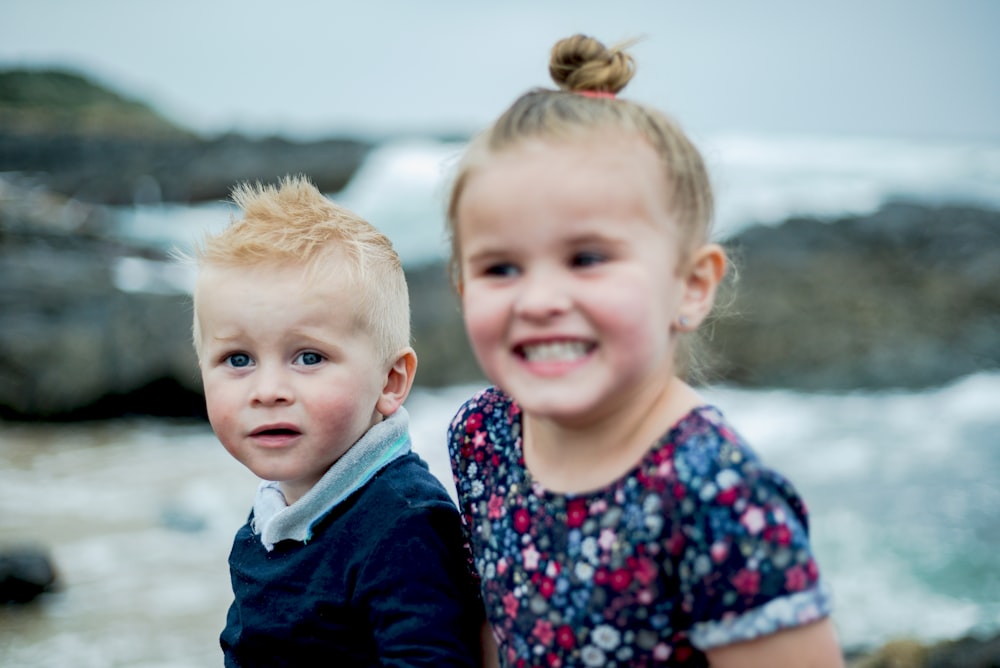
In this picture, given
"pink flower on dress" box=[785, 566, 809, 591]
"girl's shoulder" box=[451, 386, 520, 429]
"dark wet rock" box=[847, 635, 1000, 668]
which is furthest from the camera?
"dark wet rock" box=[847, 635, 1000, 668]

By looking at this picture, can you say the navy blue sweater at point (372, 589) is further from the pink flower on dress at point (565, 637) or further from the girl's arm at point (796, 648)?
the girl's arm at point (796, 648)

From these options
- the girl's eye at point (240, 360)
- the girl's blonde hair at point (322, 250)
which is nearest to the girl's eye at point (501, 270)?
the girl's blonde hair at point (322, 250)

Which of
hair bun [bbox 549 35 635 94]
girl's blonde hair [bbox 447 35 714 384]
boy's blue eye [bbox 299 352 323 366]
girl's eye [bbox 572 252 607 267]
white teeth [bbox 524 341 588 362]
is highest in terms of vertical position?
hair bun [bbox 549 35 635 94]

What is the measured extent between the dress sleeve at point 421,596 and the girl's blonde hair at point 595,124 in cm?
51

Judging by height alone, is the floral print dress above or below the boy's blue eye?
below

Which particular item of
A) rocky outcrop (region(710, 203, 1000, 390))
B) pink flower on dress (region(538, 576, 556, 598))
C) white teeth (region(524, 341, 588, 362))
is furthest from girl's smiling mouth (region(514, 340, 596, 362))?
rocky outcrop (region(710, 203, 1000, 390))

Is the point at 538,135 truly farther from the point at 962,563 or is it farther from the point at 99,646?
the point at 962,563

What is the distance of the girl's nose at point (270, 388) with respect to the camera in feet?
5.71

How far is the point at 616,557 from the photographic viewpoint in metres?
1.34

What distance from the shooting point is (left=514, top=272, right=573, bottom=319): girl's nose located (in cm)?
131

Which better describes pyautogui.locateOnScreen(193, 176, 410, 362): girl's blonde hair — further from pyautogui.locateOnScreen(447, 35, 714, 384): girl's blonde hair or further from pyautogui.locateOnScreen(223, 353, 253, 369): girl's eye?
pyautogui.locateOnScreen(447, 35, 714, 384): girl's blonde hair

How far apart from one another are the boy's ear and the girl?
1.54 ft

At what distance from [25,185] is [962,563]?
44.7 feet

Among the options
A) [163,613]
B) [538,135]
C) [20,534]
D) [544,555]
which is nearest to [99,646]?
[163,613]
